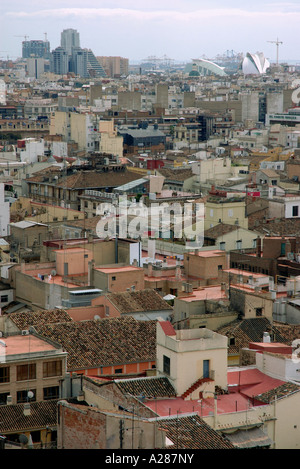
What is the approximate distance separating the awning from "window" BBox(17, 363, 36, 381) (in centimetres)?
274

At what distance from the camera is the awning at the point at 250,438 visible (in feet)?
33.9

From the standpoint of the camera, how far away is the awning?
10.3 metres

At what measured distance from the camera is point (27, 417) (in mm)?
11141

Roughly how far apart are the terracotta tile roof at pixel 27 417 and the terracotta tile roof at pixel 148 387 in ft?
2.45

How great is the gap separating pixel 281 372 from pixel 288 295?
490cm

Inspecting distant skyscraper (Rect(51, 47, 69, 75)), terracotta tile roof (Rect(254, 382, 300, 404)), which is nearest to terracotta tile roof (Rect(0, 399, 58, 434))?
terracotta tile roof (Rect(254, 382, 300, 404))

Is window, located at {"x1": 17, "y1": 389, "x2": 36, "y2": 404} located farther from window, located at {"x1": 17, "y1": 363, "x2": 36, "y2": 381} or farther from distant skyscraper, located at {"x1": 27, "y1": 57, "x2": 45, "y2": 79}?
distant skyscraper, located at {"x1": 27, "y1": 57, "x2": 45, "y2": 79}

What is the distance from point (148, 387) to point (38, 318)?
371 cm

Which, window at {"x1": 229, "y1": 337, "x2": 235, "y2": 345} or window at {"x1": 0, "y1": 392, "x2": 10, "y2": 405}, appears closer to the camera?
window at {"x1": 0, "y1": 392, "x2": 10, "y2": 405}

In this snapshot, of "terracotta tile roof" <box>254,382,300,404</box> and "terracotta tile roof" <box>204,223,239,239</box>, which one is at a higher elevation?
"terracotta tile roof" <box>254,382,300,404</box>

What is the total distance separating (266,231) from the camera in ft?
76.2
